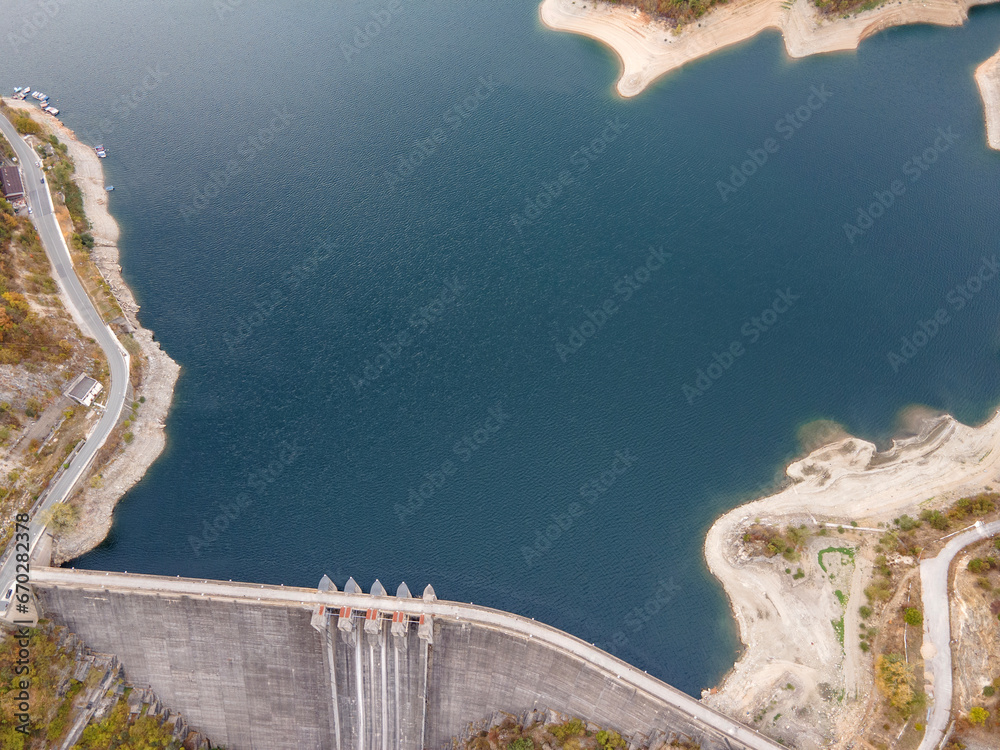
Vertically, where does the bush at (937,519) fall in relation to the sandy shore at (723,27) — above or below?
below

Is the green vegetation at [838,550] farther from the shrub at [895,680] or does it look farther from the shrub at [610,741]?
the shrub at [610,741]

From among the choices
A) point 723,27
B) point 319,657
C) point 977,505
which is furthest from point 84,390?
point 723,27

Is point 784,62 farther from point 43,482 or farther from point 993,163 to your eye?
point 43,482

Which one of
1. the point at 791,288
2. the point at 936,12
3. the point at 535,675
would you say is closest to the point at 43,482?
the point at 535,675

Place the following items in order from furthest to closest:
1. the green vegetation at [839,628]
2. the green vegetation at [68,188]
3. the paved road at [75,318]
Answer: the green vegetation at [68,188] → the paved road at [75,318] → the green vegetation at [839,628]

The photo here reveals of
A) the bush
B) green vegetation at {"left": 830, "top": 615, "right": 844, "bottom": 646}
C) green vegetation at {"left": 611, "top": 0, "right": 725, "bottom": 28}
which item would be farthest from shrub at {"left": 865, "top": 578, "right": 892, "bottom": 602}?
green vegetation at {"left": 611, "top": 0, "right": 725, "bottom": 28}

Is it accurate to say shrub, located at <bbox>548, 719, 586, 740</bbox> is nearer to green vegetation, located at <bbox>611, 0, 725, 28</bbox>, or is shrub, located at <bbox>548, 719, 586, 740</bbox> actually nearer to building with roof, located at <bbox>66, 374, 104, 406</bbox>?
building with roof, located at <bbox>66, 374, 104, 406</bbox>

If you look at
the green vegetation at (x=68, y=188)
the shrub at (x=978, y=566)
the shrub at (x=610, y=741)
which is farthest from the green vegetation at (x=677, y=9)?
the shrub at (x=610, y=741)
